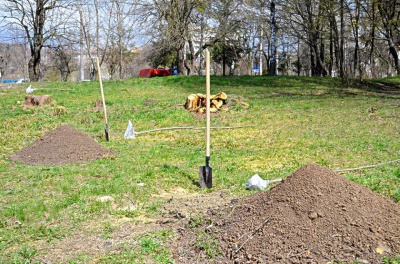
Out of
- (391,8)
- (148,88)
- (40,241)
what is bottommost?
(40,241)

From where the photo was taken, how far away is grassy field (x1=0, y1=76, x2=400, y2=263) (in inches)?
170

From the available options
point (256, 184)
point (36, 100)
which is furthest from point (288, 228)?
point (36, 100)

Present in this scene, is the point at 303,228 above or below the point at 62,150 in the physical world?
below

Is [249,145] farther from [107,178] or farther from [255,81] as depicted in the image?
[255,81]

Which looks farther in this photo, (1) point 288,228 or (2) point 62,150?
(2) point 62,150

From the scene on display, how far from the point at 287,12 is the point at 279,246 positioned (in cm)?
2335

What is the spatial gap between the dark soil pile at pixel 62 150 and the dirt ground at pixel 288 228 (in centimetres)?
335

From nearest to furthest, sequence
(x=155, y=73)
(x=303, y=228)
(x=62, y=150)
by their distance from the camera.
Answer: (x=303, y=228) → (x=62, y=150) → (x=155, y=73)

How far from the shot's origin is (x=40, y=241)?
3.83 meters

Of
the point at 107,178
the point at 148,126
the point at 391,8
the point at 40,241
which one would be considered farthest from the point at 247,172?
the point at 391,8

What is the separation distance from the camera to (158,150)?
322 inches

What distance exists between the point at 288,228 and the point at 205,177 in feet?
7.41

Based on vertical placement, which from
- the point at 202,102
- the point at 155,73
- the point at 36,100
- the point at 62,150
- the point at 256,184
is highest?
the point at 155,73

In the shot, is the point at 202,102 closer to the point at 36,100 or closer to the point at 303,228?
the point at 36,100
